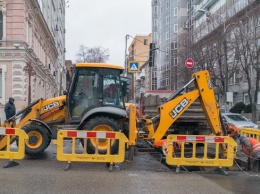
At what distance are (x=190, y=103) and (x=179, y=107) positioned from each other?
1.09 feet

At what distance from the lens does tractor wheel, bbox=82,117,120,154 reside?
10266 mm

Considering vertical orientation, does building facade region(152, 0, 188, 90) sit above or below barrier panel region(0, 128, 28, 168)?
above

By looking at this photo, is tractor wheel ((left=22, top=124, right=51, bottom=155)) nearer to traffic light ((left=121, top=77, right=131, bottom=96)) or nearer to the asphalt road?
the asphalt road

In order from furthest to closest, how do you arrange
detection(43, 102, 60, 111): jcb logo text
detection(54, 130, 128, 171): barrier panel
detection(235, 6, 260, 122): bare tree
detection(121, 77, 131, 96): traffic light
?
detection(235, 6, 260, 122): bare tree
detection(43, 102, 60, 111): jcb logo text
detection(121, 77, 131, 96): traffic light
detection(54, 130, 128, 171): barrier panel

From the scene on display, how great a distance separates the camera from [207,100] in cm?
1044

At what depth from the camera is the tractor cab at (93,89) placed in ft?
36.1

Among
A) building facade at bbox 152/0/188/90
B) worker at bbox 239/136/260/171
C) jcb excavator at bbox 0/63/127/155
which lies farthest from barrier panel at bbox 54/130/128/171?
building facade at bbox 152/0/188/90

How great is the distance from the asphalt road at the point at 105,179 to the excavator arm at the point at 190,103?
1.11 metres

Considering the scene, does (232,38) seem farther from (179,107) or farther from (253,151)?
(179,107)

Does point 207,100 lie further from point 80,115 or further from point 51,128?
point 51,128

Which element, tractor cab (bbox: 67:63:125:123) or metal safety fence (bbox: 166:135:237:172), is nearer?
metal safety fence (bbox: 166:135:237:172)

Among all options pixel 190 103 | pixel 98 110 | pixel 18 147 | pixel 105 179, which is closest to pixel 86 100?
pixel 98 110

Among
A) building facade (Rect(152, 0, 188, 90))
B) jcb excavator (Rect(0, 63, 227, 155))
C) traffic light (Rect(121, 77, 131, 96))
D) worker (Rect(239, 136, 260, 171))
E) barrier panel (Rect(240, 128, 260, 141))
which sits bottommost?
worker (Rect(239, 136, 260, 171))

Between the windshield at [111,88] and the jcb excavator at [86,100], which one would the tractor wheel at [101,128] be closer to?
the jcb excavator at [86,100]
